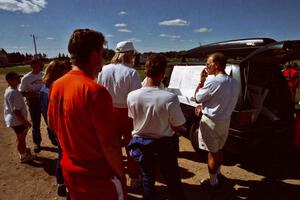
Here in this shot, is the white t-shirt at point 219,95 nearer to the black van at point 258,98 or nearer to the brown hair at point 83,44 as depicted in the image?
the black van at point 258,98

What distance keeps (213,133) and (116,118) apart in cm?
146

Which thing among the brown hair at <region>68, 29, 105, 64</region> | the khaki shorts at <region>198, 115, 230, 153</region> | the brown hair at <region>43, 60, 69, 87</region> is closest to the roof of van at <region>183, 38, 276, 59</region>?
the khaki shorts at <region>198, 115, 230, 153</region>

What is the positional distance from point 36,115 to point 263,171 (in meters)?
4.83

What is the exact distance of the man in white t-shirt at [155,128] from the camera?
9.02ft

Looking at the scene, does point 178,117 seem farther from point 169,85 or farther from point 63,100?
point 169,85

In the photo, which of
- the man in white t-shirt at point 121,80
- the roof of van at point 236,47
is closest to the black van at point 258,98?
the roof of van at point 236,47

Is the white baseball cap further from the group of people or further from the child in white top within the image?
the child in white top

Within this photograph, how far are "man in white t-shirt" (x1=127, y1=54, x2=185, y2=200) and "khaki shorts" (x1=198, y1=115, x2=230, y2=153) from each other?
40.4 inches

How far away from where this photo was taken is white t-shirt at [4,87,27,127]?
497 centimetres

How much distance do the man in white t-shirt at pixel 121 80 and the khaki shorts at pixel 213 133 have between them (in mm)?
1119

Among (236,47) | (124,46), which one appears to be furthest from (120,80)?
(236,47)

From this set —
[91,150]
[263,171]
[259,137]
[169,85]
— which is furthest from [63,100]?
[169,85]

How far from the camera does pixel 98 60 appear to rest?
1.91 m

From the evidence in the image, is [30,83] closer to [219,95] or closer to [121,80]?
[121,80]
